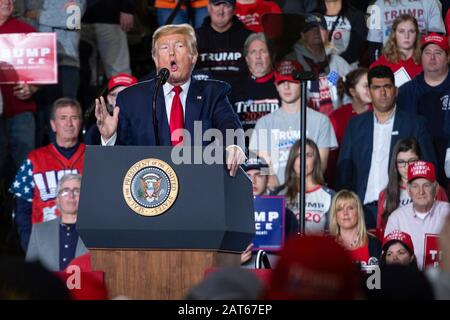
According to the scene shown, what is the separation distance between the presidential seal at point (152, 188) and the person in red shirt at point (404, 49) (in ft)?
15.8

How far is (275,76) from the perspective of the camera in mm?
10617

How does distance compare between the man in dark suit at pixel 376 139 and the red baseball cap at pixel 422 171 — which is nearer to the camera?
the red baseball cap at pixel 422 171

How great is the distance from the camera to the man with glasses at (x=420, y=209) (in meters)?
9.12

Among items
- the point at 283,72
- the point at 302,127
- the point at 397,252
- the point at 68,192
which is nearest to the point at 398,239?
the point at 397,252

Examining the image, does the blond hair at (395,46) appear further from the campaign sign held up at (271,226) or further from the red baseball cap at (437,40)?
the campaign sign held up at (271,226)

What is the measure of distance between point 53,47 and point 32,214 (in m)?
1.33

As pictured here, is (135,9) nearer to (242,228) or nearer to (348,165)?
(348,165)

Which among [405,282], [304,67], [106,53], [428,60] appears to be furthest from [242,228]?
[106,53]

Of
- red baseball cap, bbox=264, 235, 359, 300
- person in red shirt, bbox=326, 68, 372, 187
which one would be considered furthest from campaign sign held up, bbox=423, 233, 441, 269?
red baseball cap, bbox=264, 235, 359, 300

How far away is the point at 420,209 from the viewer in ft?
30.2

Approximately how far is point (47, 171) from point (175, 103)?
10.1ft

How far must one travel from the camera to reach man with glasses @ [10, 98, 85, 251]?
975cm

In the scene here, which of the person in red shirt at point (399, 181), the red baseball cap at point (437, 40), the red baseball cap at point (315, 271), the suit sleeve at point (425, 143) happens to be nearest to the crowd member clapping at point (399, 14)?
the red baseball cap at point (437, 40)

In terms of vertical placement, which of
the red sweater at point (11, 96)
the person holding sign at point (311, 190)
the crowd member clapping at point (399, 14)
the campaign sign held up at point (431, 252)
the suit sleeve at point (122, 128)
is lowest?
the campaign sign held up at point (431, 252)
